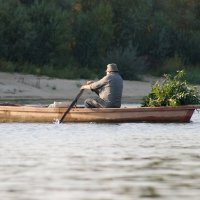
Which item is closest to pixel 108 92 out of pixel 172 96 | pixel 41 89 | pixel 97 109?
pixel 97 109

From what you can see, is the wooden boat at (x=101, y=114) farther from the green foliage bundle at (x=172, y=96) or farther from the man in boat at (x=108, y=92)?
the green foliage bundle at (x=172, y=96)

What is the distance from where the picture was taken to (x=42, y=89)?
42.0 m

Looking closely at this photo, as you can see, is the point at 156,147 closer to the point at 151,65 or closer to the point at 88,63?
the point at 88,63

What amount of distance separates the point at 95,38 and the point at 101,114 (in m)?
28.9

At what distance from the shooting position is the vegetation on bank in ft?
156

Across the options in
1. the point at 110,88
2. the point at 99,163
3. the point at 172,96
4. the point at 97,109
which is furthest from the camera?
the point at 172,96

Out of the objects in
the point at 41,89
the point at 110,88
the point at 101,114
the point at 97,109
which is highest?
the point at 110,88

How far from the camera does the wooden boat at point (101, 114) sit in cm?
2359

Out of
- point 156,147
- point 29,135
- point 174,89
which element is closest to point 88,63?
point 174,89

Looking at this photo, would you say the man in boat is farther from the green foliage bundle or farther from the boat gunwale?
the green foliage bundle

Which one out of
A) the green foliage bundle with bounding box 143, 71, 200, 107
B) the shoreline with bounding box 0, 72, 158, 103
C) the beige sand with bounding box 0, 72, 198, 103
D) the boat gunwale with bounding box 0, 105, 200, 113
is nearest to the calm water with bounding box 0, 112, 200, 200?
the boat gunwale with bounding box 0, 105, 200, 113

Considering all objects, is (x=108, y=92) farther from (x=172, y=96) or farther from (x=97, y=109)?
(x=172, y=96)

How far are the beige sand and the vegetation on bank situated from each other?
1.73 metres

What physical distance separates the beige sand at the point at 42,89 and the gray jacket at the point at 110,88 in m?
14.7
